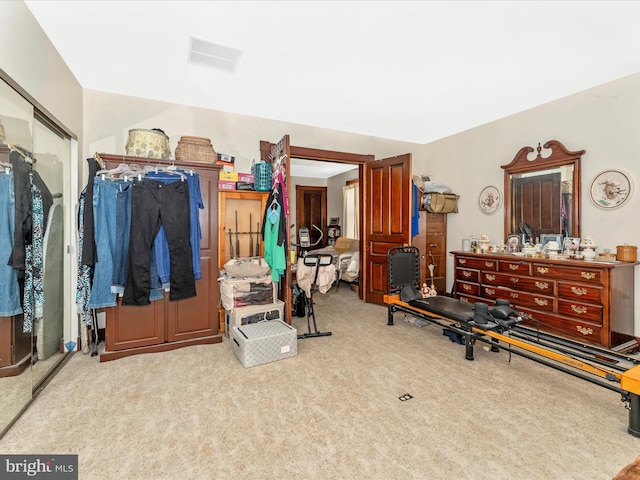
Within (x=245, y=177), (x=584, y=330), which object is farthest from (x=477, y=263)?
(x=245, y=177)

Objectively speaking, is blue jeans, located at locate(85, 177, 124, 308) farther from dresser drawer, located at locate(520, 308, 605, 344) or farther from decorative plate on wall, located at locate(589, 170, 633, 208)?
decorative plate on wall, located at locate(589, 170, 633, 208)

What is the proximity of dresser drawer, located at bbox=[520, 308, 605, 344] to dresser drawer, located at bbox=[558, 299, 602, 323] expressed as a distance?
0.05 meters

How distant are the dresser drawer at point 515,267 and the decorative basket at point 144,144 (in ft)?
13.5

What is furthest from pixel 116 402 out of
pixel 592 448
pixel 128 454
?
pixel 592 448

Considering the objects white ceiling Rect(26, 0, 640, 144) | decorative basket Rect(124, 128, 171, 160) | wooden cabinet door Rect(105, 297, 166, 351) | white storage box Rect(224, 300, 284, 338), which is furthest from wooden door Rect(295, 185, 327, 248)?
wooden cabinet door Rect(105, 297, 166, 351)

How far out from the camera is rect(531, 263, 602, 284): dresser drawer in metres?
2.96

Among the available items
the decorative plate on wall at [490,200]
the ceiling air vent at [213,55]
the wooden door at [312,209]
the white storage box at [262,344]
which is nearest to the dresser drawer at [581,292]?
the decorative plate on wall at [490,200]

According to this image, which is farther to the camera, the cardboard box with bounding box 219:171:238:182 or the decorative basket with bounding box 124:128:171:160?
the cardboard box with bounding box 219:171:238:182

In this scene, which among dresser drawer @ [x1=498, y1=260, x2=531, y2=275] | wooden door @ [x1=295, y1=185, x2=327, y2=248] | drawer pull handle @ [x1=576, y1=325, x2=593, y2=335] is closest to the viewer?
drawer pull handle @ [x1=576, y1=325, x2=593, y2=335]

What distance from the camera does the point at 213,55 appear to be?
279cm

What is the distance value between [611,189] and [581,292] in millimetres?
1242

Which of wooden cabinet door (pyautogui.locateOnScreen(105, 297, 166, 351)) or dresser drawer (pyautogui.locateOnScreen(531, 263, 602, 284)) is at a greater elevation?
dresser drawer (pyautogui.locateOnScreen(531, 263, 602, 284))

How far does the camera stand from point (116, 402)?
2162mm

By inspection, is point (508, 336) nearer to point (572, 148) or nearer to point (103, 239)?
point (572, 148)
